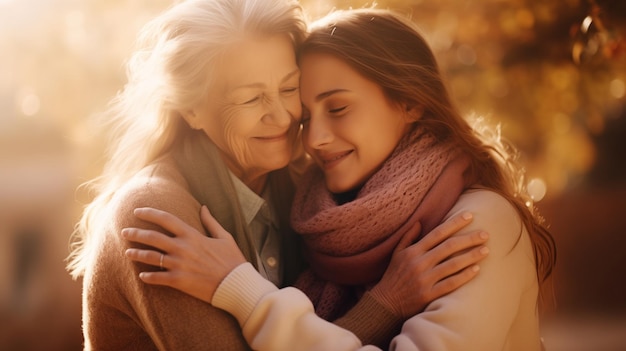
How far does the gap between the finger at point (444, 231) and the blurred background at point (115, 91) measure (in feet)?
5.49

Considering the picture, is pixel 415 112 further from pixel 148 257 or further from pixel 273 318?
pixel 148 257

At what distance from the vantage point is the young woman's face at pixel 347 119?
2707 millimetres

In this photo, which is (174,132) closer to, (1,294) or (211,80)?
(211,80)

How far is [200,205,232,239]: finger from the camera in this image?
2.39m

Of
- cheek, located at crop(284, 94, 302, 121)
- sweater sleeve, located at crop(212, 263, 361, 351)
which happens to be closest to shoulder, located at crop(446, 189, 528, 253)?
sweater sleeve, located at crop(212, 263, 361, 351)

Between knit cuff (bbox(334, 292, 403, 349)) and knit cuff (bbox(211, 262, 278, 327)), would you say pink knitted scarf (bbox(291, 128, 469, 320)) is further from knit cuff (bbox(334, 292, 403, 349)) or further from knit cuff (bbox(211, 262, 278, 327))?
knit cuff (bbox(211, 262, 278, 327))

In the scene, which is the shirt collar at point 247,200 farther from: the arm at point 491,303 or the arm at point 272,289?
the arm at point 491,303

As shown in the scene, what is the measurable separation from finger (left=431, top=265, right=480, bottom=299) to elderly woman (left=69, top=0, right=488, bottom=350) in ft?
0.29

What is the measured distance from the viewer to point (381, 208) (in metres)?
2.54

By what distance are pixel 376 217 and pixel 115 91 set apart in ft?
9.93

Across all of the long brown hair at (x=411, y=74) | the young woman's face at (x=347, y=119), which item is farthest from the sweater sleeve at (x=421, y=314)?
the young woman's face at (x=347, y=119)

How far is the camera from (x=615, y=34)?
367 centimetres

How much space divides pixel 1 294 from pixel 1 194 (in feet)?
2.96

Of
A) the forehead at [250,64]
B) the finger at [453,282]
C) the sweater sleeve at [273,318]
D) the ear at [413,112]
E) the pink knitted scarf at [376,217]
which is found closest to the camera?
the sweater sleeve at [273,318]
